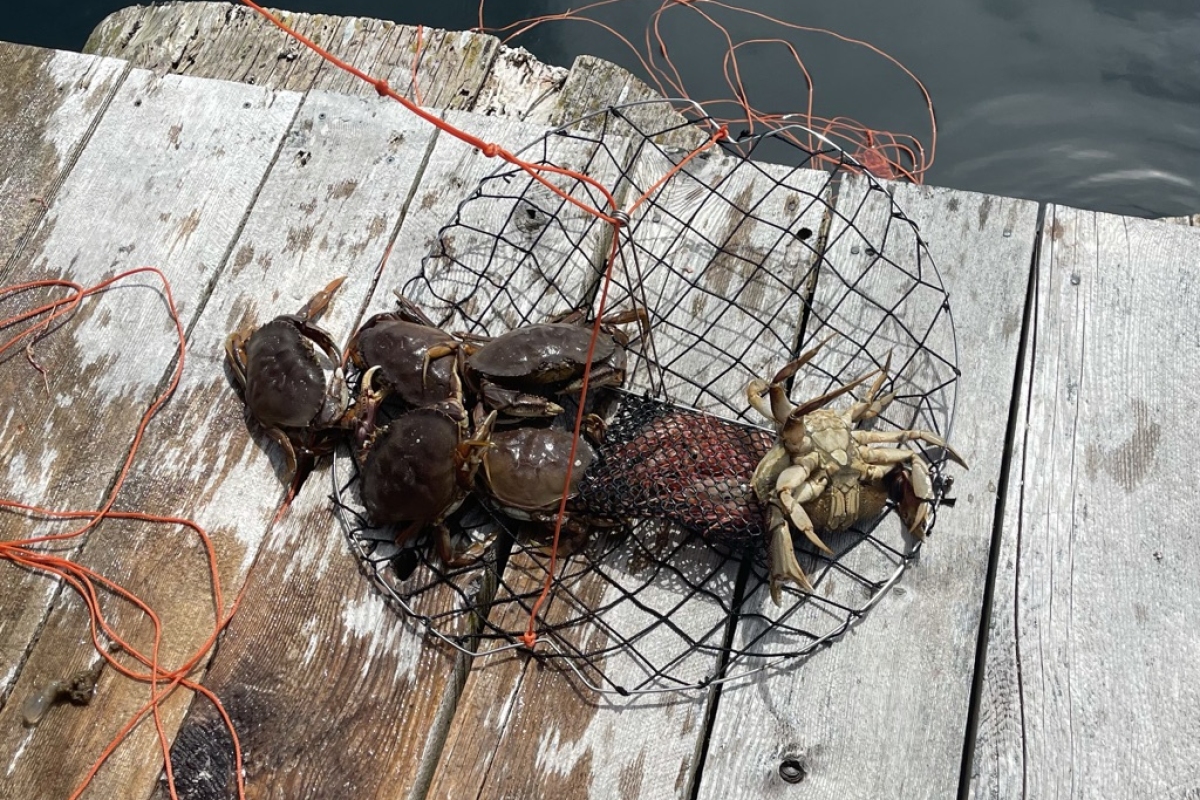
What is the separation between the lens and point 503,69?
4035 millimetres

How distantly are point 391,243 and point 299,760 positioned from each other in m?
1.66

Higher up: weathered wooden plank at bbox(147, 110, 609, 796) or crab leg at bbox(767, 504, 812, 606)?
crab leg at bbox(767, 504, 812, 606)

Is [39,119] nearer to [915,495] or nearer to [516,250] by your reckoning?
[516,250]

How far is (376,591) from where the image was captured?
106 inches

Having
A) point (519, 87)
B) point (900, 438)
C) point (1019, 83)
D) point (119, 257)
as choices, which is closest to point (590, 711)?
point (900, 438)

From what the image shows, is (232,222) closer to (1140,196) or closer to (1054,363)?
(1054,363)

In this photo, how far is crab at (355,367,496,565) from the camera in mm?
2643

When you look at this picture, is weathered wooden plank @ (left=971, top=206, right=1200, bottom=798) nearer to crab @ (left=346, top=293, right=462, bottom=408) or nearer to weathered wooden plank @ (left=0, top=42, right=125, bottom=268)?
crab @ (left=346, top=293, right=462, bottom=408)

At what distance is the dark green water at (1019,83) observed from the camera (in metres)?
5.05

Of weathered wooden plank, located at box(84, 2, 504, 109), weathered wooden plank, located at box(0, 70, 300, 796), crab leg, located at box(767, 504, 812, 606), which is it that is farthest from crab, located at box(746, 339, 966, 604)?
weathered wooden plank, located at box(84, 2, 504, 109)

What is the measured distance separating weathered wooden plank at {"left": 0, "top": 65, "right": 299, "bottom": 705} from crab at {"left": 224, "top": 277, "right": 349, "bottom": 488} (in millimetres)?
367

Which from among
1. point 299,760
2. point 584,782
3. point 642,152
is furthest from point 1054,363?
point 299,760

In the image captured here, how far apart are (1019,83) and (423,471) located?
14.0 ft

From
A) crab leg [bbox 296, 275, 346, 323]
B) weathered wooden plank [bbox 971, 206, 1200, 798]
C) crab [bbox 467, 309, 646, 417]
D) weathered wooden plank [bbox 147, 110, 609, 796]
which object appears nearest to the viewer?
weathered wooden plank [bbox 971, 206, 1200, 798]
